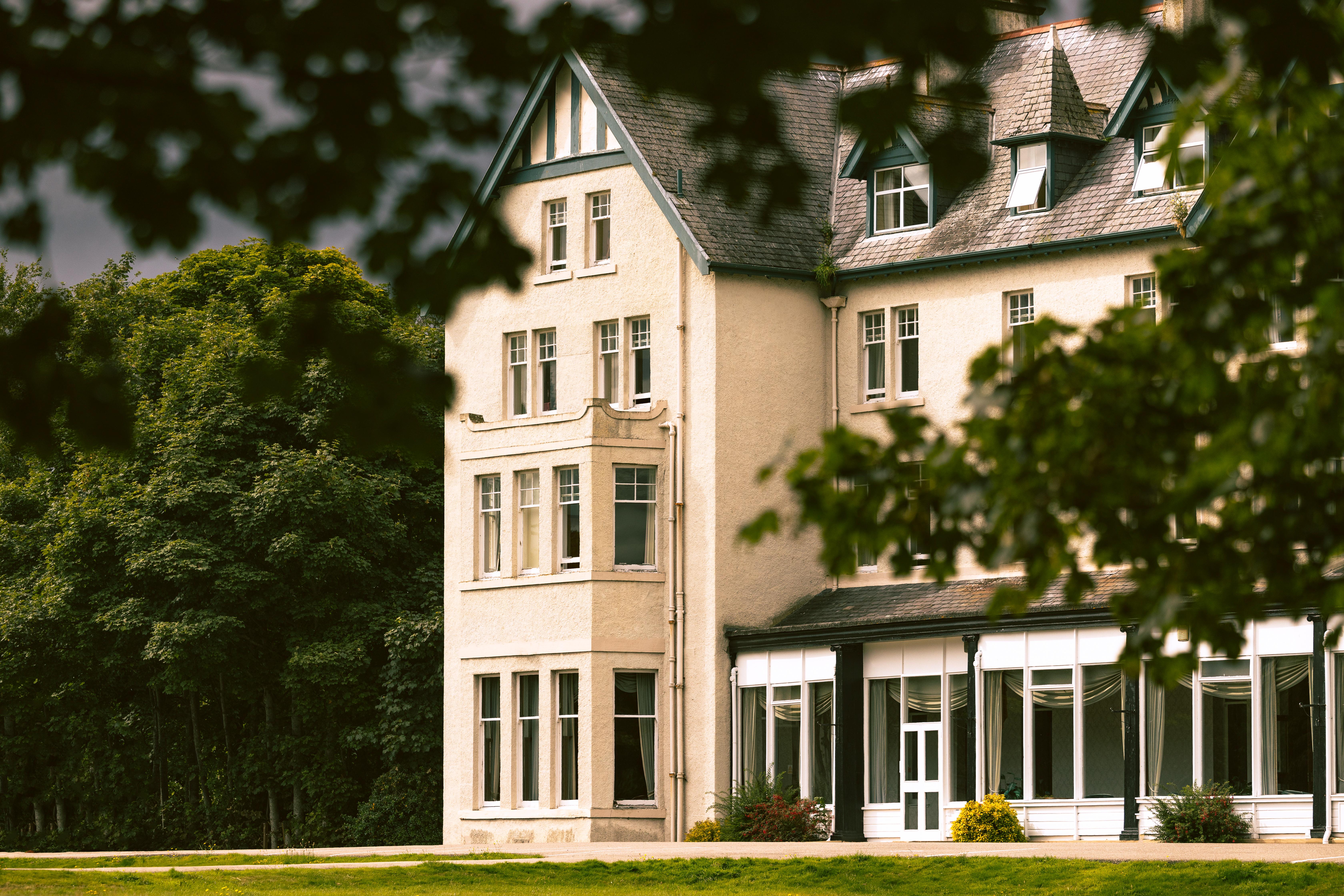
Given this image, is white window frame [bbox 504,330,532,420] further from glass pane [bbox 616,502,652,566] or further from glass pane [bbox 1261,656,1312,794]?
glass pane [bbox 1261,656,1312,794]

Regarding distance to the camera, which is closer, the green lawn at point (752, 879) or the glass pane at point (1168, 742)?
the green lawn at point (752, 879)

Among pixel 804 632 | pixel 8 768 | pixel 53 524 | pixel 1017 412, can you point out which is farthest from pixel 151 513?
pixel 1017 412

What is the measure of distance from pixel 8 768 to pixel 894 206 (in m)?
25.7

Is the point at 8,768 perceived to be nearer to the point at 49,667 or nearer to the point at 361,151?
the point at 49,667

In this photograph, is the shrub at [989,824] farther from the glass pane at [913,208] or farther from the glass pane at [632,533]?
the glass pane at [913,208]

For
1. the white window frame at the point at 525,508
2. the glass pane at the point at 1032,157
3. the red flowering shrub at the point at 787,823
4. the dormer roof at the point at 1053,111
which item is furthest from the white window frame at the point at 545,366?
the glass pane at the point at 1032,157

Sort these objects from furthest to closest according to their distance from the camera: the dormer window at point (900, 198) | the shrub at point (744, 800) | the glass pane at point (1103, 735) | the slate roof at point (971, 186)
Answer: the dormer window at point (900, 198) < the slate roof at point (971, 186) < the shrub at point (744, 800) < the glass pane at point (1103, 735)

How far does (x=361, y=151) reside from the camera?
6113 mm

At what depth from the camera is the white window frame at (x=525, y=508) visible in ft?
126

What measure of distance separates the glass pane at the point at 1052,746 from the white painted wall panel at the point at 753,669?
4.95 meters

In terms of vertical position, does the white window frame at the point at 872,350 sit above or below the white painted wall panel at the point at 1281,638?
above

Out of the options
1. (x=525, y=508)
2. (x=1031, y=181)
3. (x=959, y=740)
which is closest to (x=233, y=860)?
(x=525, y=508)

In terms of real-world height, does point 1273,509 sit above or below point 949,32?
below

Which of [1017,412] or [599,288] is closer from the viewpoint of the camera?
[1017,412]
